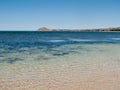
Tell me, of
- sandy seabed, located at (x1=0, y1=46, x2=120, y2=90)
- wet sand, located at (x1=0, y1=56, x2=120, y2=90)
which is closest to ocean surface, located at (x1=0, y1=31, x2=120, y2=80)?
sandy seabed, located at (x1=0, y1=46, x2=120, y2=90)

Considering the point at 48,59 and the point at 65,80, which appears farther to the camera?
the point at 48,59

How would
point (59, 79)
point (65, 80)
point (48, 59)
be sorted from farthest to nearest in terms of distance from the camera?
point (48, 59), point (59, 79), point (65, 80)

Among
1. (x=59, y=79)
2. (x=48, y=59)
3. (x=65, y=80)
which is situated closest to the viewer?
(x=65, y=80)

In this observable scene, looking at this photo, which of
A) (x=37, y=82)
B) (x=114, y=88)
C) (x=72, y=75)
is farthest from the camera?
(x=72, y=75)

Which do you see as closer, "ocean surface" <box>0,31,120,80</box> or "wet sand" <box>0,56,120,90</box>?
"wet sand" <box>0,56,120,90</box>

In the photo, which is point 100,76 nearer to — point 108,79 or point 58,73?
point 108,79

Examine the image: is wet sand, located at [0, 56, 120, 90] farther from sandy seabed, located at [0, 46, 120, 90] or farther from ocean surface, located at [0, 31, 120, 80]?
ocean surface, located at [0, 31, 120, 80]

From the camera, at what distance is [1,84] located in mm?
7711

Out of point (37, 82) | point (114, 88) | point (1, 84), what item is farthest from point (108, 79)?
point (1, 84)

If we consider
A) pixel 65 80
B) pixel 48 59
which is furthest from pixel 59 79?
pixel 48 59

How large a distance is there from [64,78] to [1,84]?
2329 millimetres

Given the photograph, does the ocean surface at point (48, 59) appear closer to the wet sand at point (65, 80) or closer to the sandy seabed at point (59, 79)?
the sandy seabed at point (59, 79)

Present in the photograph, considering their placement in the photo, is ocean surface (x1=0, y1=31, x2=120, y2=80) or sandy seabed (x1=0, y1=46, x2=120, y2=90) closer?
sandy seabed (x1=0, y1=46, x2=120, y2=90)

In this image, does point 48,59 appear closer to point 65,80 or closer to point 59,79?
point 59,79
